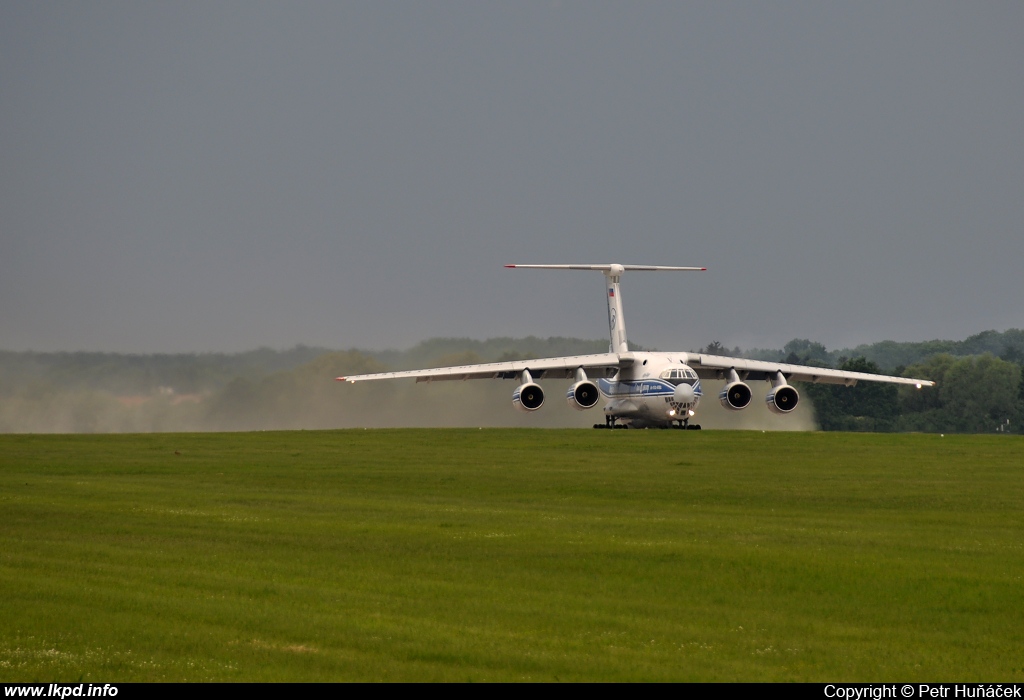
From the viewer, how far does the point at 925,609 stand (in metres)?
12.0

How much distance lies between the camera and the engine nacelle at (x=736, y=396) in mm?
50375

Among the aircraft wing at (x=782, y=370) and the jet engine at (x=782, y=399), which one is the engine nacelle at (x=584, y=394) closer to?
the aircraft wing at (x=782, y=370)

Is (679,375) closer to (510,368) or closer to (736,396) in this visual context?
(736,396)

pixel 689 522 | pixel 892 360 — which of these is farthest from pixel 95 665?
Answer: pixel 892 360

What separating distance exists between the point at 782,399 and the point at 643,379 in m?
6.04

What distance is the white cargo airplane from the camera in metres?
48.1

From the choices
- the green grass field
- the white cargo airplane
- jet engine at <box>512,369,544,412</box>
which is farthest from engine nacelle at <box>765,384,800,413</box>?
the green grass field

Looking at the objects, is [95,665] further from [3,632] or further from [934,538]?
[934,538]

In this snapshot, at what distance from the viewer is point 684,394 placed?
1864 inches

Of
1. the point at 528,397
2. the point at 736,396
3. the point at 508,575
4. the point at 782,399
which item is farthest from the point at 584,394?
the point at 508,575

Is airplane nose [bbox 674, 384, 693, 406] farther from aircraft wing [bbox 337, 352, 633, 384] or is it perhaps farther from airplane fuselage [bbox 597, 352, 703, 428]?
aircraft wing [bbox 337, 352, 633, 384]

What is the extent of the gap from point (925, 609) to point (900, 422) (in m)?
81.4

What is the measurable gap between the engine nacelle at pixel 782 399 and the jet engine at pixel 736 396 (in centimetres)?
93

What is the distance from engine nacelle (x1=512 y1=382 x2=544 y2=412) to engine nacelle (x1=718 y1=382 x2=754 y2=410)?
822 cm
